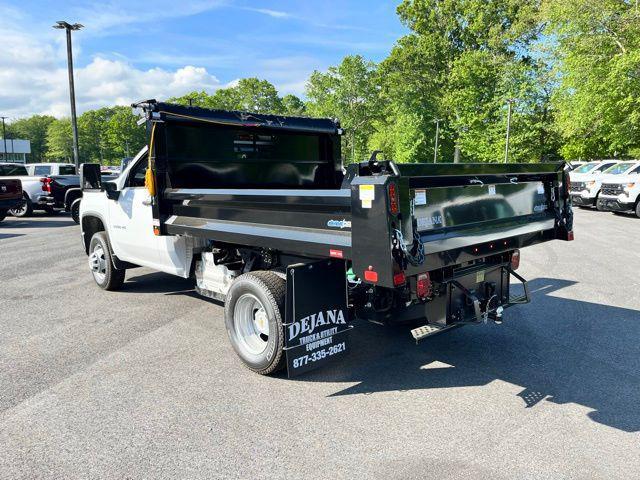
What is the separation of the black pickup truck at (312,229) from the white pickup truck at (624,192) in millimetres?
13769

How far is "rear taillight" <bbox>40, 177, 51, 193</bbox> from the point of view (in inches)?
701

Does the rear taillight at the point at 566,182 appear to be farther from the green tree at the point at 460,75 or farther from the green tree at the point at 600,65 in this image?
the green tree at the point at 460,75

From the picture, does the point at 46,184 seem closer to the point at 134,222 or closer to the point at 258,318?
the point at 134,222

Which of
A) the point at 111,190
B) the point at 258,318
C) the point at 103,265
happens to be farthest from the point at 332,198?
the point at 103,265

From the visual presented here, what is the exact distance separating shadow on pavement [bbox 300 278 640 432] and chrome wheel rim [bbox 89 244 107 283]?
3869 millimetres

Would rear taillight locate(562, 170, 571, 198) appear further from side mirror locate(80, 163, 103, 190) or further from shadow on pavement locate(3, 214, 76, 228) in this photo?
shadow on pavement locate(3, 214, 76, 228)

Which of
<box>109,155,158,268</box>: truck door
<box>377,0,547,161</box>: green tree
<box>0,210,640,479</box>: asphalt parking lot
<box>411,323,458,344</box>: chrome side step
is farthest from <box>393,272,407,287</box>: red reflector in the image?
<box>377,0,547,161</box>: green tree

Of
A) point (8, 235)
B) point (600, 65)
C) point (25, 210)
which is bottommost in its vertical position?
point (8, 235)

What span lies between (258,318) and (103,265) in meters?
3.68

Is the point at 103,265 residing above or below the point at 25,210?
below

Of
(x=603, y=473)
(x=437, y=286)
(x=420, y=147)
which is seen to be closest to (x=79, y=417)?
(x=437, y=286)

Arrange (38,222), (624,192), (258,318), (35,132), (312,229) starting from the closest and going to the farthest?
1. (312,229)
2. (258,318)
3. (624,192)
4. (38,222)
5. (35,132)

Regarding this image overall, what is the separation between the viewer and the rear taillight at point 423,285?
11.7 ft

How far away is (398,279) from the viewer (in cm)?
321
